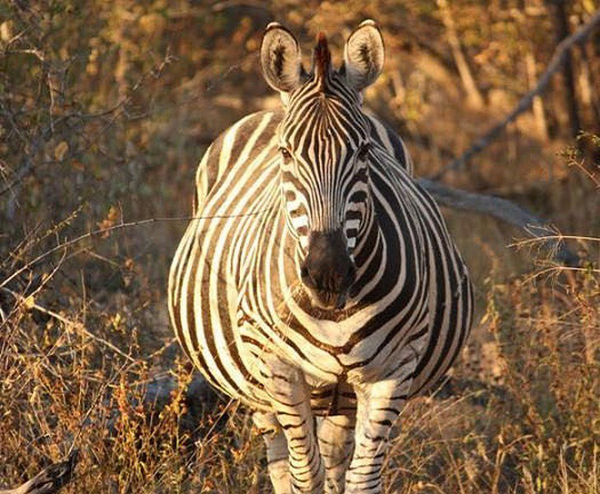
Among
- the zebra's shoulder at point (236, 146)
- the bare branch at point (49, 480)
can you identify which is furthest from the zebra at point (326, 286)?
the bare branch at point (49, 480)

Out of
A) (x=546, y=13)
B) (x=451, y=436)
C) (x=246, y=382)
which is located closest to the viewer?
(x=246, y=382)

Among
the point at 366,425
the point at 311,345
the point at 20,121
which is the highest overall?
the point at 20,121

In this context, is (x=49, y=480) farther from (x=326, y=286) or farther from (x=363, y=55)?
(x=363, y=55)

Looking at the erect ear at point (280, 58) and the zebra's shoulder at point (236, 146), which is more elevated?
the erect ear at point (280, 58)

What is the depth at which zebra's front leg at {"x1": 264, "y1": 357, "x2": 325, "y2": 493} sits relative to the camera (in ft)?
15.0

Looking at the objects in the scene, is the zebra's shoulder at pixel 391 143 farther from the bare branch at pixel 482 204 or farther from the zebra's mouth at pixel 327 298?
the bare branch at pixel 482 204

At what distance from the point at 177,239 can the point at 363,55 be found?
253 inches

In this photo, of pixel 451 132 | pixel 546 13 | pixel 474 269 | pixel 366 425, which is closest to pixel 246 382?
pixel 366 425

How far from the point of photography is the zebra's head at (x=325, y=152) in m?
4.05

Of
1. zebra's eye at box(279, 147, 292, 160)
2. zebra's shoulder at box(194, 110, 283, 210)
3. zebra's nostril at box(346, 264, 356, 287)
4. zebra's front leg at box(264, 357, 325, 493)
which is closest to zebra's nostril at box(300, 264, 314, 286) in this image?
zebra's nostril at box(346, 264, 356, 287)

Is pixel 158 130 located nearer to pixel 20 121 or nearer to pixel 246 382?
pixel 20 121

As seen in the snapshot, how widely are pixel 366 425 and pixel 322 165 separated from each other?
3.19ft

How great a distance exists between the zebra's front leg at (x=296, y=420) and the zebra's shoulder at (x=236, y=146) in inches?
53.1

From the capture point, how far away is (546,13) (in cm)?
1219
